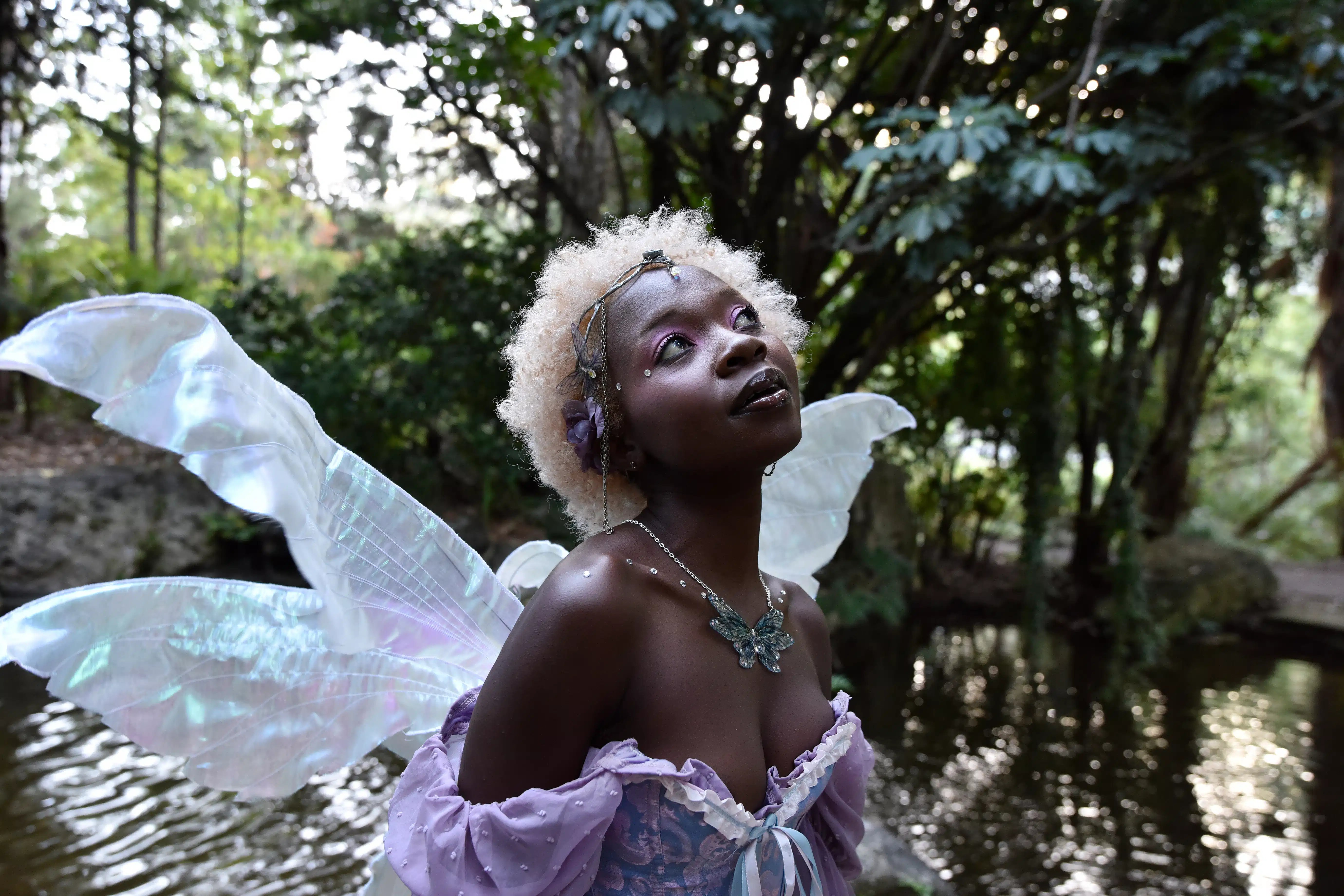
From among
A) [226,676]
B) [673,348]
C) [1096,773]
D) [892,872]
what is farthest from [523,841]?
[1096,773]

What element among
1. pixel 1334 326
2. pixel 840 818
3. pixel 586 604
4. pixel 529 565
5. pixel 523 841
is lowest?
pixel 840 818

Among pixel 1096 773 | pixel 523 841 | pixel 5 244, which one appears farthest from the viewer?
pixel 5 244

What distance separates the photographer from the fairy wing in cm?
108

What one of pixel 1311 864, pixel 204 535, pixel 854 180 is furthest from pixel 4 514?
pixel 1311 864

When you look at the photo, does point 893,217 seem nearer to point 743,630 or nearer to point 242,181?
point 743,630

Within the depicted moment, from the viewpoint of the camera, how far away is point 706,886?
1.23 m

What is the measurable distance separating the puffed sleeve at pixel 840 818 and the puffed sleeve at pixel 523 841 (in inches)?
15.6

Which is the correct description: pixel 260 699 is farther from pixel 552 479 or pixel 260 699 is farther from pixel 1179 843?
pixel 1179 843

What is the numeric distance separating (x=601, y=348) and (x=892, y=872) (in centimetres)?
257

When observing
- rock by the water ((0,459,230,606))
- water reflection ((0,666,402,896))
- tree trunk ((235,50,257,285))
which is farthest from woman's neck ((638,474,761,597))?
tree trunk ((235,50,257,285))

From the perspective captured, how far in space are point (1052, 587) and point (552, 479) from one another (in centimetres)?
822

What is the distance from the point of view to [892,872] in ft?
10.6

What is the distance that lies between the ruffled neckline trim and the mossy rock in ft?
25.8

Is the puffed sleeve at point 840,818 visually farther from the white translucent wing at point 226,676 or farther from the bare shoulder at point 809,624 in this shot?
the white translucent wing at point 226,676
